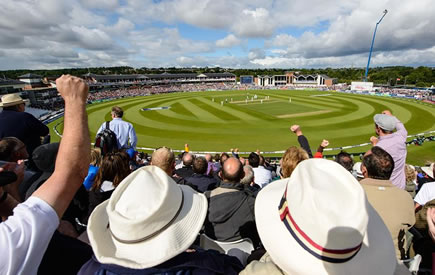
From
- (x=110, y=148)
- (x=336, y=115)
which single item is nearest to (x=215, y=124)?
(x=336, y=115)

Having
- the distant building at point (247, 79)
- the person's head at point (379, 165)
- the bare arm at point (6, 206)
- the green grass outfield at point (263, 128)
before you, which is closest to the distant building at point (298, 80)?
the distant building at point (247, 79)

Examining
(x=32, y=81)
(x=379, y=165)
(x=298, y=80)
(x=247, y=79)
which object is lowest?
(x=379, y=165)

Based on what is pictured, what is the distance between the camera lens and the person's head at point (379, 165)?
125 inches

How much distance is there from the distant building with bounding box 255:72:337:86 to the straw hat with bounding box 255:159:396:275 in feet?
337

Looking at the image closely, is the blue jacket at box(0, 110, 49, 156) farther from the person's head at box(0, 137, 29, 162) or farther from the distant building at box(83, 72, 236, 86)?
the distant building at box(83, 72, 236, 86)

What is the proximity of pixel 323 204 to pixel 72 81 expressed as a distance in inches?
82.9

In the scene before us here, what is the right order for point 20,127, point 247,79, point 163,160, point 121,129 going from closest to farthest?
point 163,160, point 20,127, point 121,129, point 247,79

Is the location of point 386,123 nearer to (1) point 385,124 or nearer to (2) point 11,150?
(1) point 385,124

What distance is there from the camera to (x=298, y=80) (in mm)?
98375

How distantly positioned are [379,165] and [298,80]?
105m

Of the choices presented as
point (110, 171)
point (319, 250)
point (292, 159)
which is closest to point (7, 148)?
point (110, 171)

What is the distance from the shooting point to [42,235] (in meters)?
1.32

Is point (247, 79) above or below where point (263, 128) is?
above

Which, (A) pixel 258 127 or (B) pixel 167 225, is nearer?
(B) pixel 167 225
